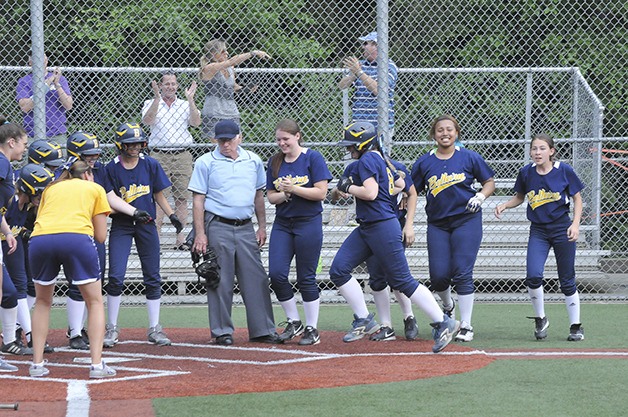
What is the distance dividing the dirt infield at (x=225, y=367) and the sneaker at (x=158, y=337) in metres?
0.07

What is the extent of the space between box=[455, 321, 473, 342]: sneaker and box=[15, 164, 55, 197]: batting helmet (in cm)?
347

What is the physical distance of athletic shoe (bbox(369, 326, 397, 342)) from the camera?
880 centimetres

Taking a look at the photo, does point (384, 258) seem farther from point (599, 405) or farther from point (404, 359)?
point (599, 405)

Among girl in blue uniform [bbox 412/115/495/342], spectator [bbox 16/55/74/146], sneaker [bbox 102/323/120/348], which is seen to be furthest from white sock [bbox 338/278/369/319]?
spectator [bbox 16/55/74/146]

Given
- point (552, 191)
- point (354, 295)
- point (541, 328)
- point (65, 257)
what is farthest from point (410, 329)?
point (65, 257)

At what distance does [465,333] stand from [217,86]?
3860 mm

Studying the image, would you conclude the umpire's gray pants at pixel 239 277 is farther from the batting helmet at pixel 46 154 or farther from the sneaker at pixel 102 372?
the sneaker at pixel 102 372

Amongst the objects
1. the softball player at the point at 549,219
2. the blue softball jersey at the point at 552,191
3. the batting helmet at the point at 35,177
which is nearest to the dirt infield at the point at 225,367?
the softball player at the point at 549,219

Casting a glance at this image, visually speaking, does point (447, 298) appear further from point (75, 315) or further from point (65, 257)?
point (65, 257)

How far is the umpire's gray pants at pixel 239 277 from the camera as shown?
8.80 m

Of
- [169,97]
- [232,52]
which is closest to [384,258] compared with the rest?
[169,97]

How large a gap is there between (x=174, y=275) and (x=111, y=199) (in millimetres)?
3402

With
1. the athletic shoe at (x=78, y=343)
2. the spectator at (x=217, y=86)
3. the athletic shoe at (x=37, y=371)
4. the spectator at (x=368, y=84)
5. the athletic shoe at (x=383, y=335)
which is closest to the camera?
the athletic shoe at (x=37, y=371)

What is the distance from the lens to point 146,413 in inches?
231
